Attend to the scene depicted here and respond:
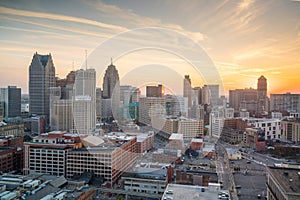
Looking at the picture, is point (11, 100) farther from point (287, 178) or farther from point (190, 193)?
point (287, 178)

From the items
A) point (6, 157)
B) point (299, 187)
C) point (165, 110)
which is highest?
point (165, 110)

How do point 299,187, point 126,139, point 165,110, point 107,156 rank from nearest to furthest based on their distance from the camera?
point 299,187
point 107,156
point 126,139
point 165,110

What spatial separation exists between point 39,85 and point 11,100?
2.17m

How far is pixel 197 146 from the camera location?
307 inches

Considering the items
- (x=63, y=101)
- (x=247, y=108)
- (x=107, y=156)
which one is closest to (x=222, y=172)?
(x=107, y=156)

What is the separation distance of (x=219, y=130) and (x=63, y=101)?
21.0 feet

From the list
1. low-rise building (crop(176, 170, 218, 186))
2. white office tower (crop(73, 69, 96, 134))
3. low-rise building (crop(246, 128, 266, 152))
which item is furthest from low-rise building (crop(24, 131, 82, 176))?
low-rise building (crop(246, 128, 266, 152))

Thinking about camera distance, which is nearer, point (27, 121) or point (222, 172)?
point (222, 172)

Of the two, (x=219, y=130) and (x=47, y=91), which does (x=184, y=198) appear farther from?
(x=47, y=91)

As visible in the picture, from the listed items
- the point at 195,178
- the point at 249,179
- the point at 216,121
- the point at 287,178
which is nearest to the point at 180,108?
the point at 216,121

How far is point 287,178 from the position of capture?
2.92 metres

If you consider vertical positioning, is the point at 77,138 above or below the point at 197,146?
above

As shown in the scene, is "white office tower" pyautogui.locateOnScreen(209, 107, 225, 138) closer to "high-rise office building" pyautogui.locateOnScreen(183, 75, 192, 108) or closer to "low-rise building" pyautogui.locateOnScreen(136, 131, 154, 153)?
"high-rise office building" pyautogui.locateOnScreen(183, 75, 192, 108)

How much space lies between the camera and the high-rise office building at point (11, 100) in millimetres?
14609
